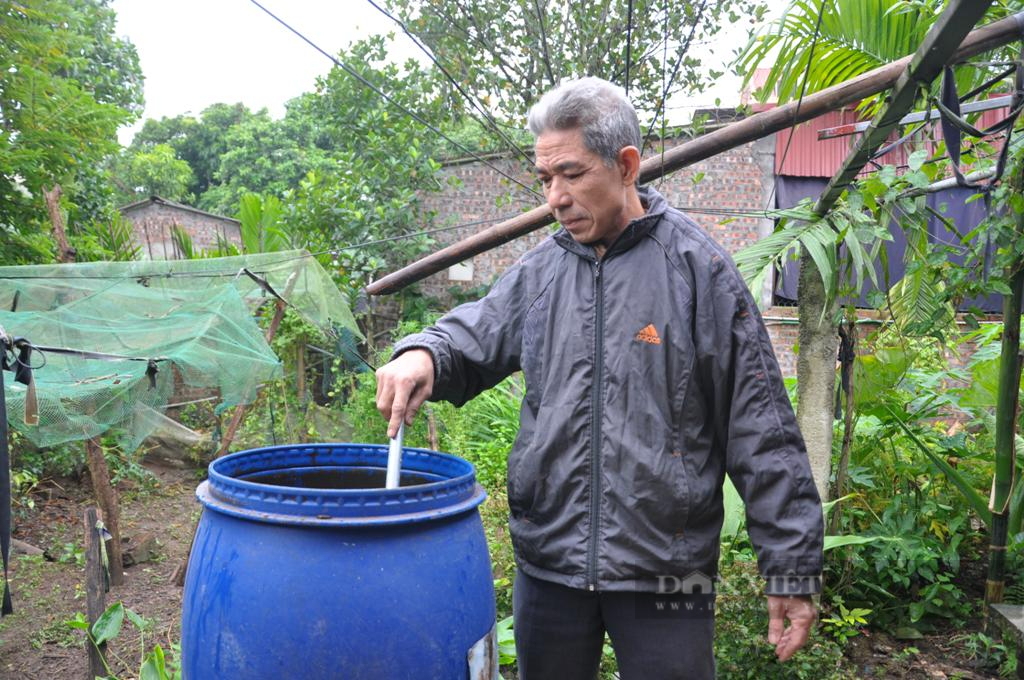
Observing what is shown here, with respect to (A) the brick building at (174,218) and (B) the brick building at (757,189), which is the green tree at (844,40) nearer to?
(B) the brick building at (757,189)

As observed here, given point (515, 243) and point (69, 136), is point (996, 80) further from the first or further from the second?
point (515, 243)

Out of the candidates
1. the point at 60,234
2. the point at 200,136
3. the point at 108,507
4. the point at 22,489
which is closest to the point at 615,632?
the point at 108,507

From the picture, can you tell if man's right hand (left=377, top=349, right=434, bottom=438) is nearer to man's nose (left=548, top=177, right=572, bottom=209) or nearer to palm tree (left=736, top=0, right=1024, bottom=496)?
man's nose (left=548, top=177, right=572, bottom=209)

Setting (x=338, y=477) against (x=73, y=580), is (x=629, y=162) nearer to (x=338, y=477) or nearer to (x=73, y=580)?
(x=338, y=477)

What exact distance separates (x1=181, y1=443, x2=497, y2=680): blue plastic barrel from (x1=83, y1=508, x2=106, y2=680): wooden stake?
5.55 feet

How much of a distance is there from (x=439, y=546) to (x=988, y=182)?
255cm

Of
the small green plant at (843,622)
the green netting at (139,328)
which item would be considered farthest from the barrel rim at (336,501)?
the green netting at (139,328)

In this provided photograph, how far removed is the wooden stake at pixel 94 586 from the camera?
294cm

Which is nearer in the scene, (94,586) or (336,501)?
(336,501)

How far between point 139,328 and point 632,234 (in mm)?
3230

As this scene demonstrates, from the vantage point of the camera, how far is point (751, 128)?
291cm

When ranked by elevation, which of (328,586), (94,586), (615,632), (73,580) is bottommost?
(73,580)

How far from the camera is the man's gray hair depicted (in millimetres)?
1685

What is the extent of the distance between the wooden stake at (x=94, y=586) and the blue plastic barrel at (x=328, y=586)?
1.69m
